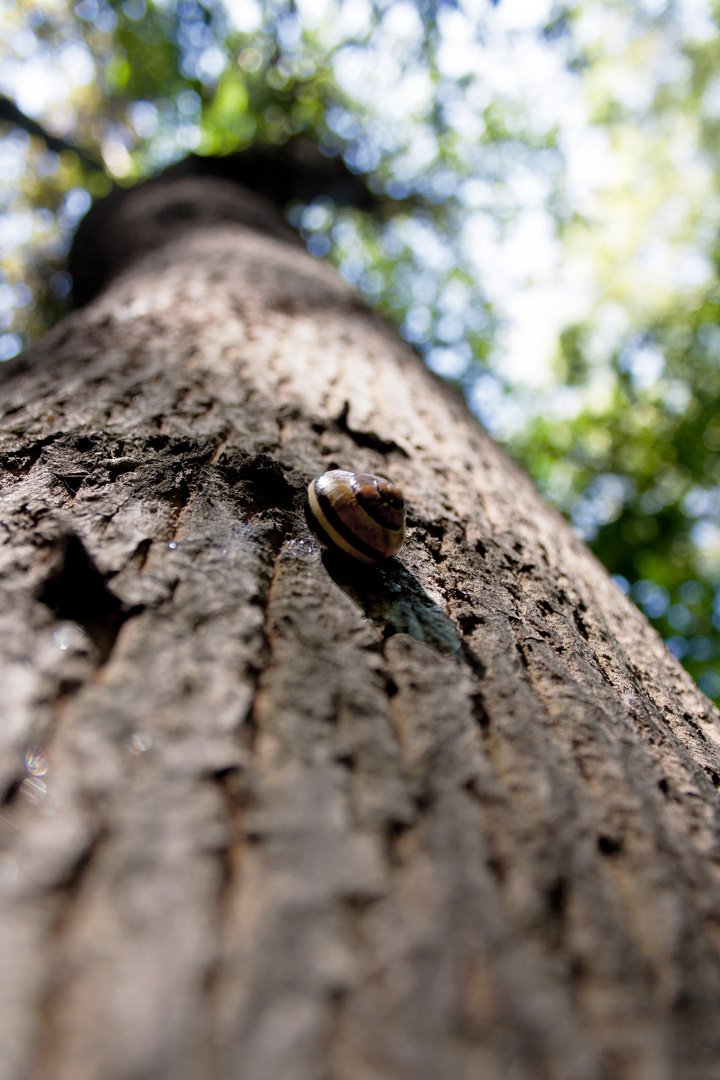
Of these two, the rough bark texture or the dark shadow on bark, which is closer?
the rough bark texture

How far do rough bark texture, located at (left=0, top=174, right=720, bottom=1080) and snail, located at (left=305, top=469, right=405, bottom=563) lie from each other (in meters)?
0.06

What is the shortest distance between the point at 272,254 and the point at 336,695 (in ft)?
9.66

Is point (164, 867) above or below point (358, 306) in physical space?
below

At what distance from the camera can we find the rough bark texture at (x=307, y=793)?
601mm

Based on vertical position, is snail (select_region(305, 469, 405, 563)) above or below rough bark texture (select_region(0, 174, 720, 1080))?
above

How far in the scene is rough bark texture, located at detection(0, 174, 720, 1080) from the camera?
1.97ft

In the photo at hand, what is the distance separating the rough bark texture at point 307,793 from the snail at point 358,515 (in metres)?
0.06

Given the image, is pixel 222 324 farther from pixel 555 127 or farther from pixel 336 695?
pixel 555 127

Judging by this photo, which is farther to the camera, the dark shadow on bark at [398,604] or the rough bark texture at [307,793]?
the dark shadow on bark at [398,604]

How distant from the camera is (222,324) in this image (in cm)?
212

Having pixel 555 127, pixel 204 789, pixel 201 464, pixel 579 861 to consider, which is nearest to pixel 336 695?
pixel 204 789

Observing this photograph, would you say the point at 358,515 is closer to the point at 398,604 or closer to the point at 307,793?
the point at 398,604

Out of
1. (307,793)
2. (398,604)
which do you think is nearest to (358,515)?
(398,604)

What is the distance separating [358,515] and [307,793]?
59 cm
